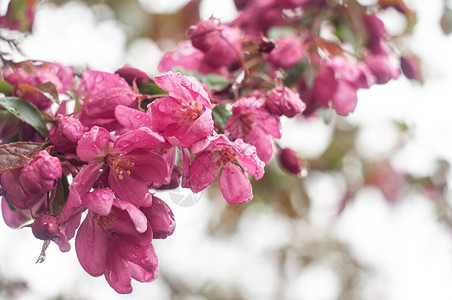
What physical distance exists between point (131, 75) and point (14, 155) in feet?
0.94

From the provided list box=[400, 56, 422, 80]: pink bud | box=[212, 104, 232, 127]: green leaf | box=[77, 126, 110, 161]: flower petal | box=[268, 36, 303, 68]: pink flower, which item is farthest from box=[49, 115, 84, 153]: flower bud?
box=[400, 56, 422, 80]: pink bud

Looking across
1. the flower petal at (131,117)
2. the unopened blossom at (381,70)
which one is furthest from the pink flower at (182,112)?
the unopened blossom at (381,70)

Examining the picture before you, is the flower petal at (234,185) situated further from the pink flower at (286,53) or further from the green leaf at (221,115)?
the pink flower at (286,53)

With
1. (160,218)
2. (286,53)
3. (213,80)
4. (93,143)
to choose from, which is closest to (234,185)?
(160,218)

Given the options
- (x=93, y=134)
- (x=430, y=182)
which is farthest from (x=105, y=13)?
(x=93, y=134)

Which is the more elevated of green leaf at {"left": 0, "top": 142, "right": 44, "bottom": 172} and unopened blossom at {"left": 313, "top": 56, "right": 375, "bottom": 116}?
green leaf at {"left": 0, "top": 142, "right": 44, "bottom": 172}

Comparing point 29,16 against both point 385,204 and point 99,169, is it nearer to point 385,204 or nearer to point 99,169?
point 99,169

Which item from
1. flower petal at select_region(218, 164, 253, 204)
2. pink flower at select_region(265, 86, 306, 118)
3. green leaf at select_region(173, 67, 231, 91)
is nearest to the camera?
flower petal at select_region(218, 164, 253, 204)

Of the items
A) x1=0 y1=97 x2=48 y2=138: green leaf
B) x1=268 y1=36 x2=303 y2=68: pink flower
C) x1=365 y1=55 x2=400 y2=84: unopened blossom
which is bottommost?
x1=365 y1=55 x2=400 y2=84: unopened blossom

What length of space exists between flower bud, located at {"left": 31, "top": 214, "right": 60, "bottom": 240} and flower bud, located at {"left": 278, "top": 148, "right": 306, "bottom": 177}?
564mm

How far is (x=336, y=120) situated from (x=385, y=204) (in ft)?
2.20

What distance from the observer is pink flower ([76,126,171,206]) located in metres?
0.81

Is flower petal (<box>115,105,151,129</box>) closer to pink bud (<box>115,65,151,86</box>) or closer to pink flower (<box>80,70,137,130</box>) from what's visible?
pink flower (<box>80,70,137,130</box>)

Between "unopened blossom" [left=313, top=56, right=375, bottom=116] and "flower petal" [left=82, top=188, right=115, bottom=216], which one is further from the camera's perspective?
"unopened blossom" [left=313, top=56, right=375, bottom=116]
